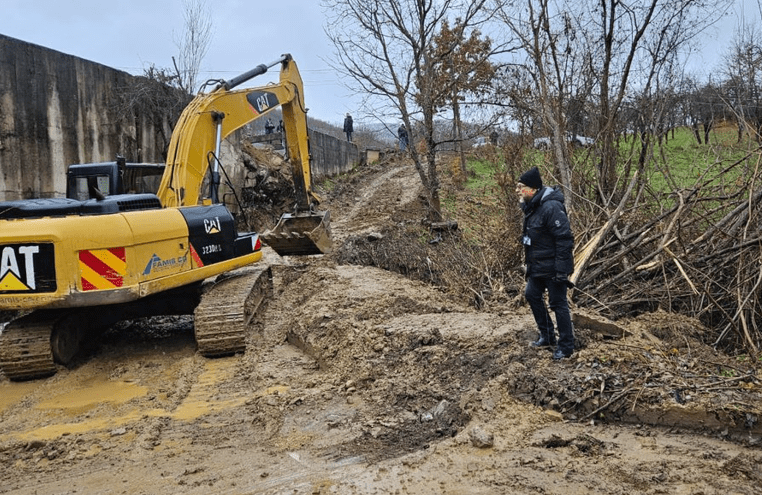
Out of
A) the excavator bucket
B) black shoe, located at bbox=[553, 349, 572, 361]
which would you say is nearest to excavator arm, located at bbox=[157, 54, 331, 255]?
the excavator bucket

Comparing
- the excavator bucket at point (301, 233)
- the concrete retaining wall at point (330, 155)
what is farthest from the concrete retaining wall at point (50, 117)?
the concrete retaining wall at point (330, 155)

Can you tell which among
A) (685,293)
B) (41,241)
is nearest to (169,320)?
(41,241)

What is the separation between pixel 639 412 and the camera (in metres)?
3.81

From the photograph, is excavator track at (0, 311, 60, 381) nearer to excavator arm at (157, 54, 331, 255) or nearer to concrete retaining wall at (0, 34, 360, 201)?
excavator arm at (157, 54, 331, 255)

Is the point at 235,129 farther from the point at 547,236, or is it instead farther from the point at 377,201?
the point at 377,201

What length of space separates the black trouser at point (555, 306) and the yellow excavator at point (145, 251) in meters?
3.03

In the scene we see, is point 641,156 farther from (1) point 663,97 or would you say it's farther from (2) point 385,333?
(2) point 385,333

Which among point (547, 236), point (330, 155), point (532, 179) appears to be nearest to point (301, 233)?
point (532, 179)

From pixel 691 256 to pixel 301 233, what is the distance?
4.85 metres

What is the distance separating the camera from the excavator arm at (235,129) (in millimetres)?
7258

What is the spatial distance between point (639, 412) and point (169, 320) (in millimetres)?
6498

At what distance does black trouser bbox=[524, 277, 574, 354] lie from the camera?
15.3ft

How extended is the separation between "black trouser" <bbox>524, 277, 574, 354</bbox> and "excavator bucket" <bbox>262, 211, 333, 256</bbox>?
4.13 meters

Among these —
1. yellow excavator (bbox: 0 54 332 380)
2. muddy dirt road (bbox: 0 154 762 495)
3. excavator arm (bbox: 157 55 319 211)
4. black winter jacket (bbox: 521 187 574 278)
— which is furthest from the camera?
excavator arm (bbox: 157 55 319 211)
